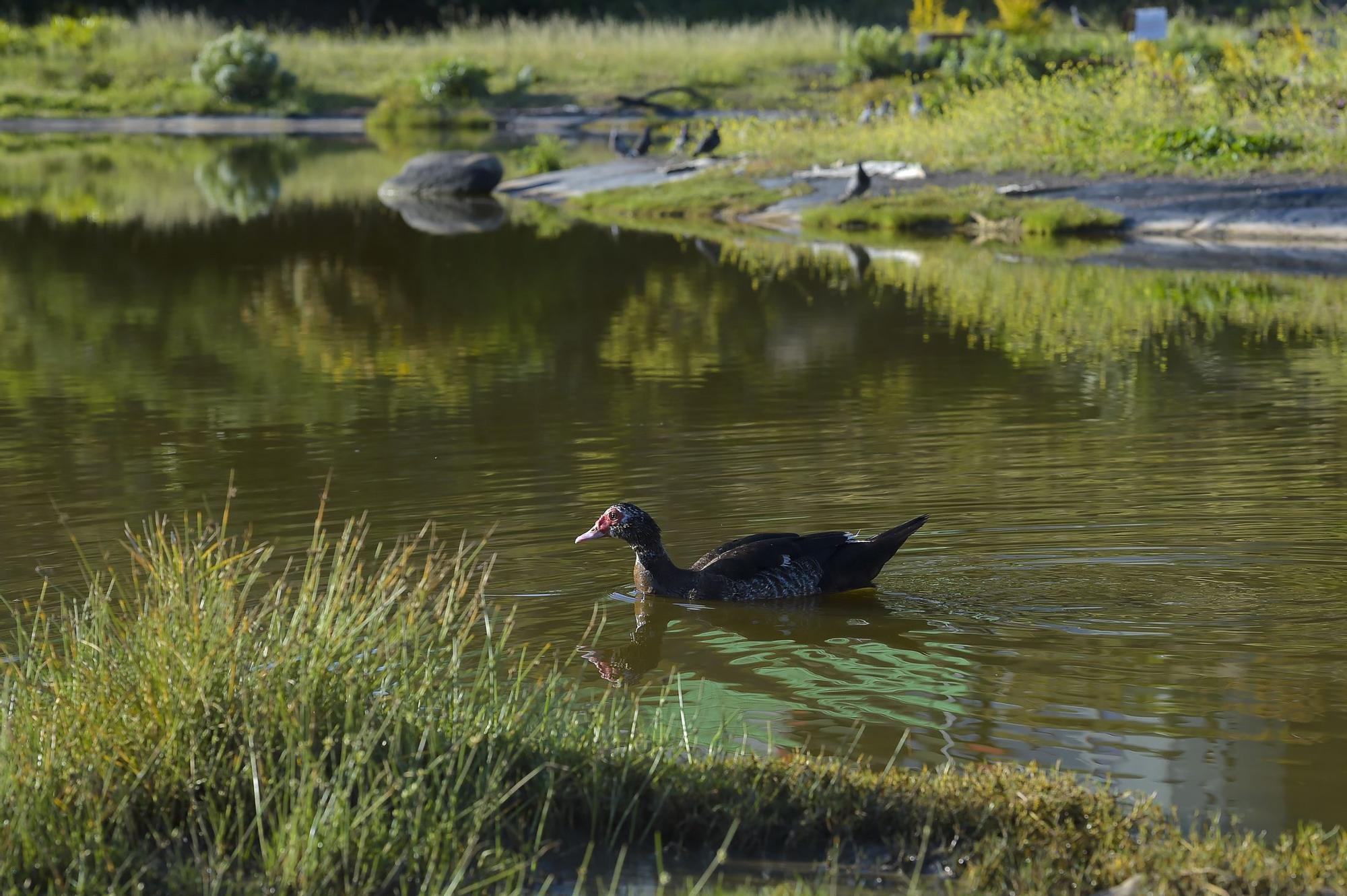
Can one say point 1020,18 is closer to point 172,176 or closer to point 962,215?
point 172,176

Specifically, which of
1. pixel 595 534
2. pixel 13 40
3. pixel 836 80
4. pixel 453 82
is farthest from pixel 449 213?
pixel 13 40

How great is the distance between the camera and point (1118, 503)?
33.3ft

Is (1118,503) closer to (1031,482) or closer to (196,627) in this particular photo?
(1031,482)

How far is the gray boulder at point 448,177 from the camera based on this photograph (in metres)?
35.5

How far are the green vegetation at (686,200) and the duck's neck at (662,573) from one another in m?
21.2

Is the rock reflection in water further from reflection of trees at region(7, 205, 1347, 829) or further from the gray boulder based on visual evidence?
reflection of trees at region(7, 205, 1347, 829)

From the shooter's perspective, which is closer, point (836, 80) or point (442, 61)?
point (836, 80)

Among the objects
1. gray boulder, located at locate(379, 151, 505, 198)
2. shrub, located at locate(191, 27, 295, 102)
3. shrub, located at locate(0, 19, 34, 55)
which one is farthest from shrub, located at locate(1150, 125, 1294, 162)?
shrub, located at locate(0, 19, 34, 55)

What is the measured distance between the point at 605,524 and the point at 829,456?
3406mm

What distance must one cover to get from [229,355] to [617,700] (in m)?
11.5

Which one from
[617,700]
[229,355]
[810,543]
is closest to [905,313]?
[229,355]

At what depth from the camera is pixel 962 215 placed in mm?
26141

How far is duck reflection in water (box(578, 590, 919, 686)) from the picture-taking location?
8.09m

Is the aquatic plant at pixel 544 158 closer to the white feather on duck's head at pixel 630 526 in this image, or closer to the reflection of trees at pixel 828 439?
Result: the reflection of trees at pixel 828 439
